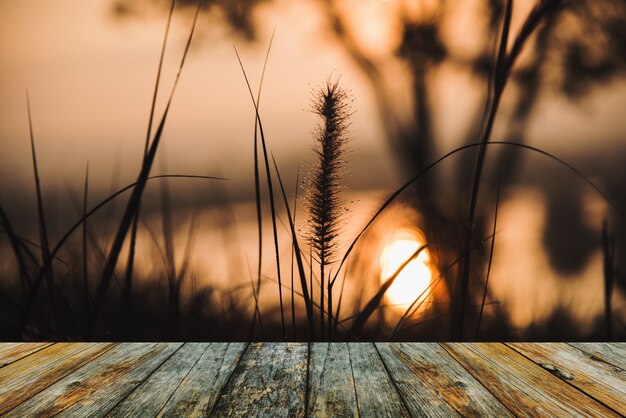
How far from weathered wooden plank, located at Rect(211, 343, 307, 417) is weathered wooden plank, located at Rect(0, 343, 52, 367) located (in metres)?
0.65

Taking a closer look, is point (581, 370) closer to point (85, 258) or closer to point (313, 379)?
point (313, 379)

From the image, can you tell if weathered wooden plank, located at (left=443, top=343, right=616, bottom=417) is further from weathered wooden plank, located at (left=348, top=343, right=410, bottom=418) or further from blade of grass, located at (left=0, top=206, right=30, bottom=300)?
blade of grass, located at (left=0, top=206, right=30, bottom=300)

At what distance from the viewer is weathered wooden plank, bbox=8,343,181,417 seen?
3.32 feet

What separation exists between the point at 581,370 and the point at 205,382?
0.98 m

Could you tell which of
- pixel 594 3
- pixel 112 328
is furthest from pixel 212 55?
pixel 594 3

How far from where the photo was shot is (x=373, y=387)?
1.12 meters

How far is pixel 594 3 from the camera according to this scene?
166cm

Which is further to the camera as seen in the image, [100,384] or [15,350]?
[15,350]

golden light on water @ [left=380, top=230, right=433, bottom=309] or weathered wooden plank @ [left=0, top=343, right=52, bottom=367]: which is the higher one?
golden light on water @ [left=380, top=230, right=433, bottom=309]

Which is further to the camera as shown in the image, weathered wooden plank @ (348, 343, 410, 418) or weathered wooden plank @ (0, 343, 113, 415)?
weathered wooden plank @ (0, 343, 113, 415)

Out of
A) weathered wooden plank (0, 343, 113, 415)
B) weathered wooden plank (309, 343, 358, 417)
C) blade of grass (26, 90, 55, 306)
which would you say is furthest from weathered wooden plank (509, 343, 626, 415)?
blade of grass (26, 90, 55, 306)

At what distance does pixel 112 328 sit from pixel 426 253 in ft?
3.56

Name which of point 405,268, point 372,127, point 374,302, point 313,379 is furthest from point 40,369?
point 372,127

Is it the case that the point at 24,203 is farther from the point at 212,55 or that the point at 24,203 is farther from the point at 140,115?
the point at 212,55
